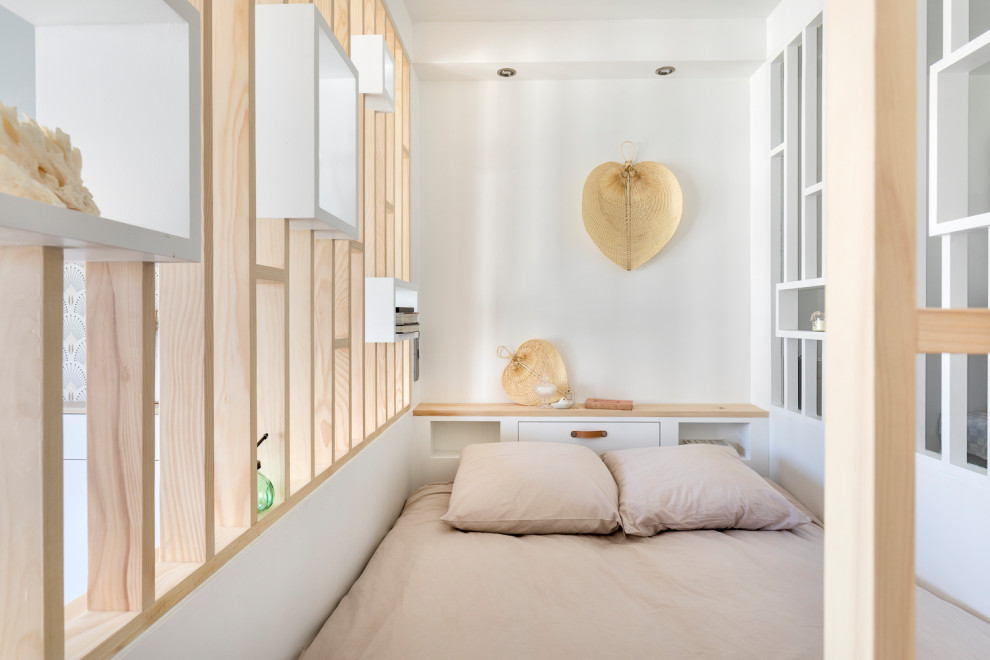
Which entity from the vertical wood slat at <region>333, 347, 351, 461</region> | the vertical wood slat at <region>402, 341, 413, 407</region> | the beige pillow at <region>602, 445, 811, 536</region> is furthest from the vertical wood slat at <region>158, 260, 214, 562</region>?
the vertical wood slat at <region>402, 341, 413, 407</region>

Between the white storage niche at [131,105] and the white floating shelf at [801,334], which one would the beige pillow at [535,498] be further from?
the white storage niche at [131,105]

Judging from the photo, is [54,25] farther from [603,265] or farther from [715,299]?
[715,299]

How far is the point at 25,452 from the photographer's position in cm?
58

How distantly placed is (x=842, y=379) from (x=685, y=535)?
1762 millimetres

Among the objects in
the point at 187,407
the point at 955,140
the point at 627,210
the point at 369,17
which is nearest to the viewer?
the point at 187,407

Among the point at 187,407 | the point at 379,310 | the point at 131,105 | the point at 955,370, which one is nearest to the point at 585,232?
the point at 379,310

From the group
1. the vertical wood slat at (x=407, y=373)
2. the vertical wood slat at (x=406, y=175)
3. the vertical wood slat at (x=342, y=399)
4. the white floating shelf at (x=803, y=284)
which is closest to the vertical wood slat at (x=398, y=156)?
the vertical wood slat at (x=406, y=175)

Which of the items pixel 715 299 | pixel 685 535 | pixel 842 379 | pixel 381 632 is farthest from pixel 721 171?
pixel 842 379

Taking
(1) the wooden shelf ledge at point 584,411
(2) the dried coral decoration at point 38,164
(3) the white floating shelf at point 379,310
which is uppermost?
(2) the dried coral decoration at point 38,164

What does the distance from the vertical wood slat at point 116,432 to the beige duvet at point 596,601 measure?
630mm

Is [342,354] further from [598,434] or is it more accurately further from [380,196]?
[598,434]

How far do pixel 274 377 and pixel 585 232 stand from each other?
1991mm

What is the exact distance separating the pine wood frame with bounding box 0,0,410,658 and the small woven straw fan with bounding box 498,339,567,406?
151 cm

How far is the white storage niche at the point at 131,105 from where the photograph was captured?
681 millimetres
